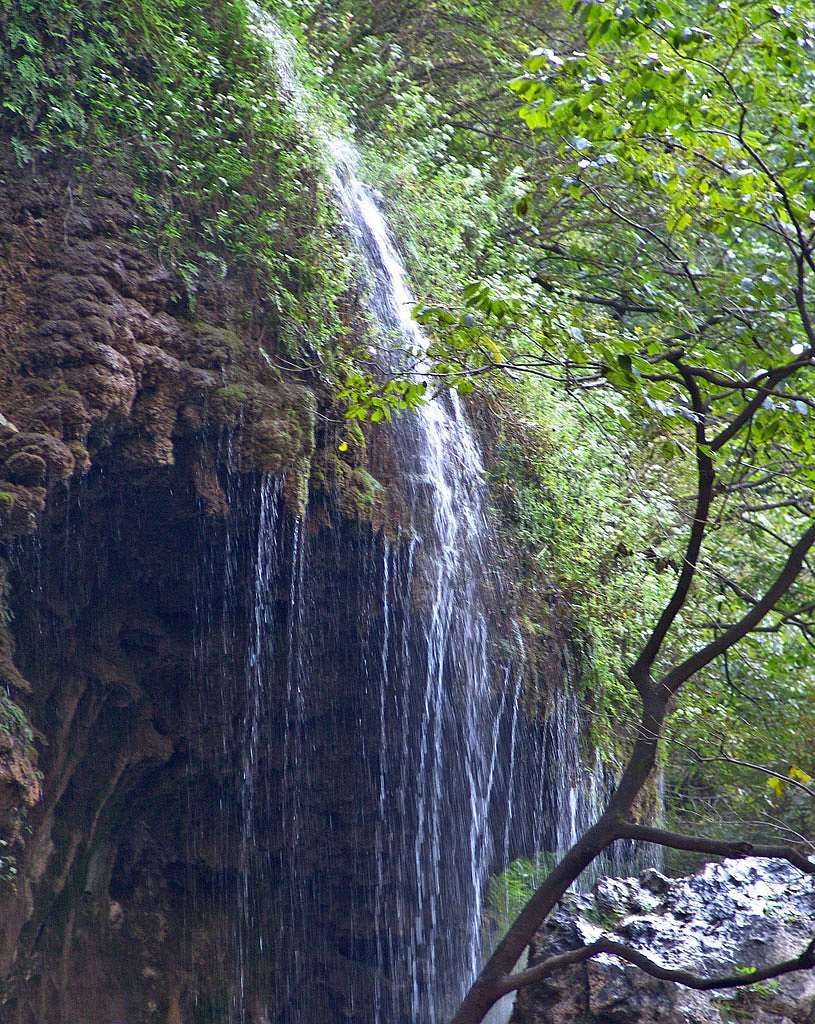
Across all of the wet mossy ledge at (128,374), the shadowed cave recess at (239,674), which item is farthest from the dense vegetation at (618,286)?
→ the wet mossy ledge at (128,374)

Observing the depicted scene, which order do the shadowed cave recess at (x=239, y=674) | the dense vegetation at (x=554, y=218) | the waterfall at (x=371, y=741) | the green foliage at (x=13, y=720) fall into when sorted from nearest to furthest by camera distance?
1. the green foliage at (x=13, y=720)
2. the dense vegetation at (x=554, y=218)
3. the shadowed cave recess at (x=239, y=674)
4. the waterfall at (x=371, y=741)

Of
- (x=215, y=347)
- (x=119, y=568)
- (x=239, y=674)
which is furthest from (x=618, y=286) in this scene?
(x=119, y=568)

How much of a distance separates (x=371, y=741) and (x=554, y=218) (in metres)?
7.37

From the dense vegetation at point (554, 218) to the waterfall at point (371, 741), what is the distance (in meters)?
0.61

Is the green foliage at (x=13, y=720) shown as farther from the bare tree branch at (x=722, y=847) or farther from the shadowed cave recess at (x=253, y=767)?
the bare tree branch at (x=722, y=847)

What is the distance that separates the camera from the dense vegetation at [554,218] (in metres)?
5.77

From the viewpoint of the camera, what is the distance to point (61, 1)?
6848 mm

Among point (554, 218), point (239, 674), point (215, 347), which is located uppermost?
point (554, 218)

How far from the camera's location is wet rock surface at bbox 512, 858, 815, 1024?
603 centimetres

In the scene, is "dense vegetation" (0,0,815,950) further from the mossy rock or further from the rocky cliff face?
the rocky cliff face

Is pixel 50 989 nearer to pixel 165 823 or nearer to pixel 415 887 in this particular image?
pixel 165 823

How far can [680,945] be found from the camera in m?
6.41

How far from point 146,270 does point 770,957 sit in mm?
5444

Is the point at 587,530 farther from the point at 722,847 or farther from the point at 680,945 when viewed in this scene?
the point at 722,847
